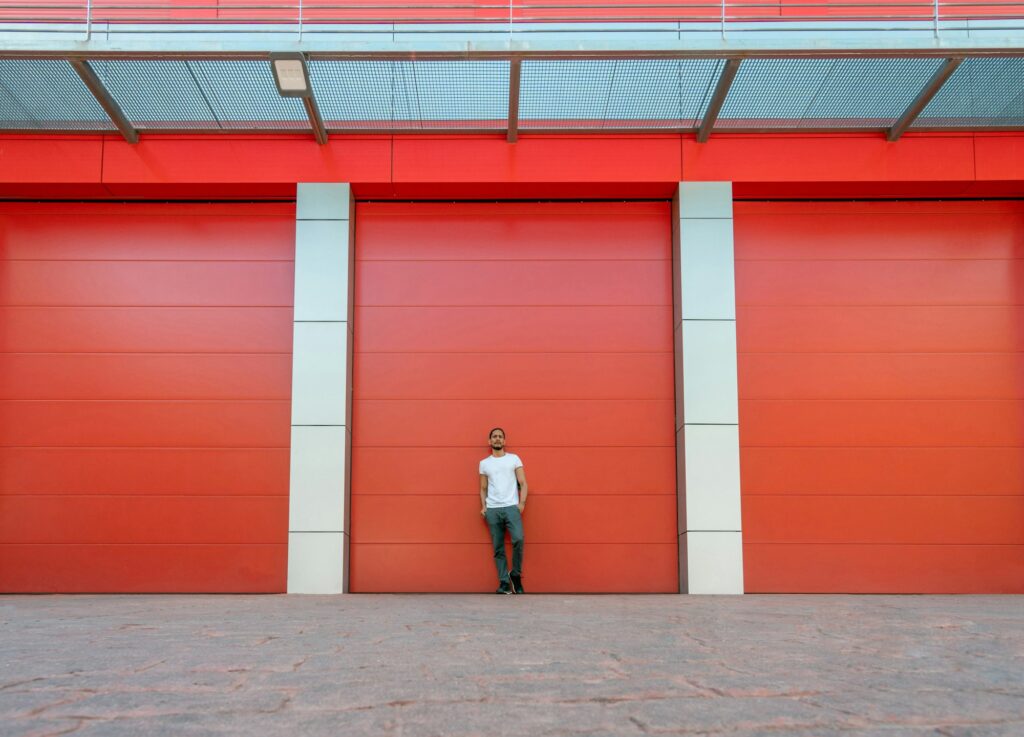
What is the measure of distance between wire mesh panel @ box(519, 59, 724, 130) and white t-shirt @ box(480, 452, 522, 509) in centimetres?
340

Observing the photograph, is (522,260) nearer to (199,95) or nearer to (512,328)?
(512,328)

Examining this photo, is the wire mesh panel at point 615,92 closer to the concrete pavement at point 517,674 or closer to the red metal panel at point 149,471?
the red metal panel at point 149,471

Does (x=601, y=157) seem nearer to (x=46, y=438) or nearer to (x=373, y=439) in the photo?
(x=373, y=439)

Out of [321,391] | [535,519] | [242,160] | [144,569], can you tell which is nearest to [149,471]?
[144,569]

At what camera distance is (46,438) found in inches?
452

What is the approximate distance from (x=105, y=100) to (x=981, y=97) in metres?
8.32

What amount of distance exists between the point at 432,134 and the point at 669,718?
28.9 feet

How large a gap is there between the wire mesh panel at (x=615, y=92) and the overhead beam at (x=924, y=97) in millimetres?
1966

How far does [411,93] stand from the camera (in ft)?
35.1

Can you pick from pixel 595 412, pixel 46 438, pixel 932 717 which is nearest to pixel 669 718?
pixel 932 717

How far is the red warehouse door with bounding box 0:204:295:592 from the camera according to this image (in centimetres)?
1125

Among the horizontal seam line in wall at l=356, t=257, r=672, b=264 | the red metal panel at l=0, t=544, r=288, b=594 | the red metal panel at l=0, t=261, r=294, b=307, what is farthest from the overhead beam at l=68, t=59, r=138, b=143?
the red metal panel at l=0, t=544, r=288, b=594

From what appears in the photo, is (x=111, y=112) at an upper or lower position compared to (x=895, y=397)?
upper

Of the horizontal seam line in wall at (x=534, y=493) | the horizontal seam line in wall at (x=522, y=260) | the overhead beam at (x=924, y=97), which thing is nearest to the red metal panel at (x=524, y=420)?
the horizontal seam line in wall at (x=534, y=493)
